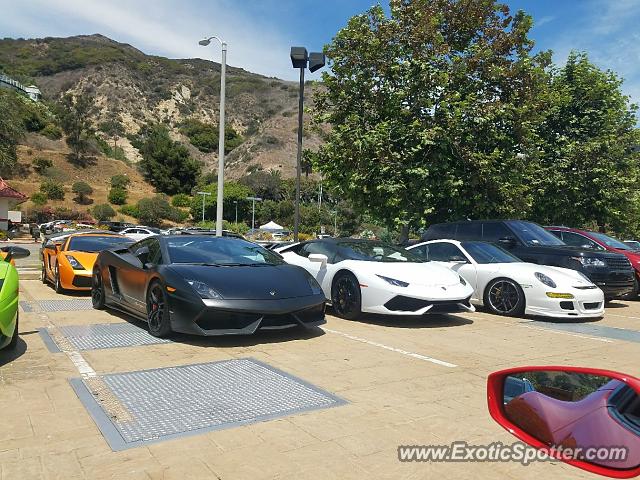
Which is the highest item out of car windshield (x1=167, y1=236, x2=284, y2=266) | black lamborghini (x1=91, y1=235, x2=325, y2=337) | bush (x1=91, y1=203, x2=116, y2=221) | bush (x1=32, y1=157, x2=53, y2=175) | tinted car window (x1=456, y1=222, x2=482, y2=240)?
bush (x1=32, y1=157, x2=53, y2=175)

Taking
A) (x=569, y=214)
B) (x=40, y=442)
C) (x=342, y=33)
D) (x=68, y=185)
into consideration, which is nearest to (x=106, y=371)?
(x=40, y=442)

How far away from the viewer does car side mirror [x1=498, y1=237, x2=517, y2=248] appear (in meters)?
10.8

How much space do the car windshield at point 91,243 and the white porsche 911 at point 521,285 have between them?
6.65 meters

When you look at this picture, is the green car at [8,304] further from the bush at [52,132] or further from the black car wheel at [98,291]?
the bush at [52,132]

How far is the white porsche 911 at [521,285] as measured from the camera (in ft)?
27.7

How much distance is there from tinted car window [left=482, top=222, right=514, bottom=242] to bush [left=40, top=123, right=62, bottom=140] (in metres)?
81.7

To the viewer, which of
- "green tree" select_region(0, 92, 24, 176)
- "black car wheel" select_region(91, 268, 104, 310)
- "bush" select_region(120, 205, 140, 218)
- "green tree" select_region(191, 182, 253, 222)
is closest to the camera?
"black car wheel" select_region(91, 268, 104, 310)

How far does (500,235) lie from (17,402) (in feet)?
30.8

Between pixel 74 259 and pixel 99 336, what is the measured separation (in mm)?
4038

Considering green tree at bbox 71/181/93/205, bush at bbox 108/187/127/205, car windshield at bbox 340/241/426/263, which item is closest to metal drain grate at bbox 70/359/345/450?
car windshield at bbox 340/241/426/263

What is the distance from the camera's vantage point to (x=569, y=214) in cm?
1958

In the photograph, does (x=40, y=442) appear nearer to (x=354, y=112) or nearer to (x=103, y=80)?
(x=354, y=112)

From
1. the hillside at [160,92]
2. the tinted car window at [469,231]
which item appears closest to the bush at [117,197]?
the hillside at [160,92]

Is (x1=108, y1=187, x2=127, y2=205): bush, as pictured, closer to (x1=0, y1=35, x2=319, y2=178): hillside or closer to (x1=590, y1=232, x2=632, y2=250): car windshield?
(x1=0, y1=35, x2=319, y2=178): hillside
